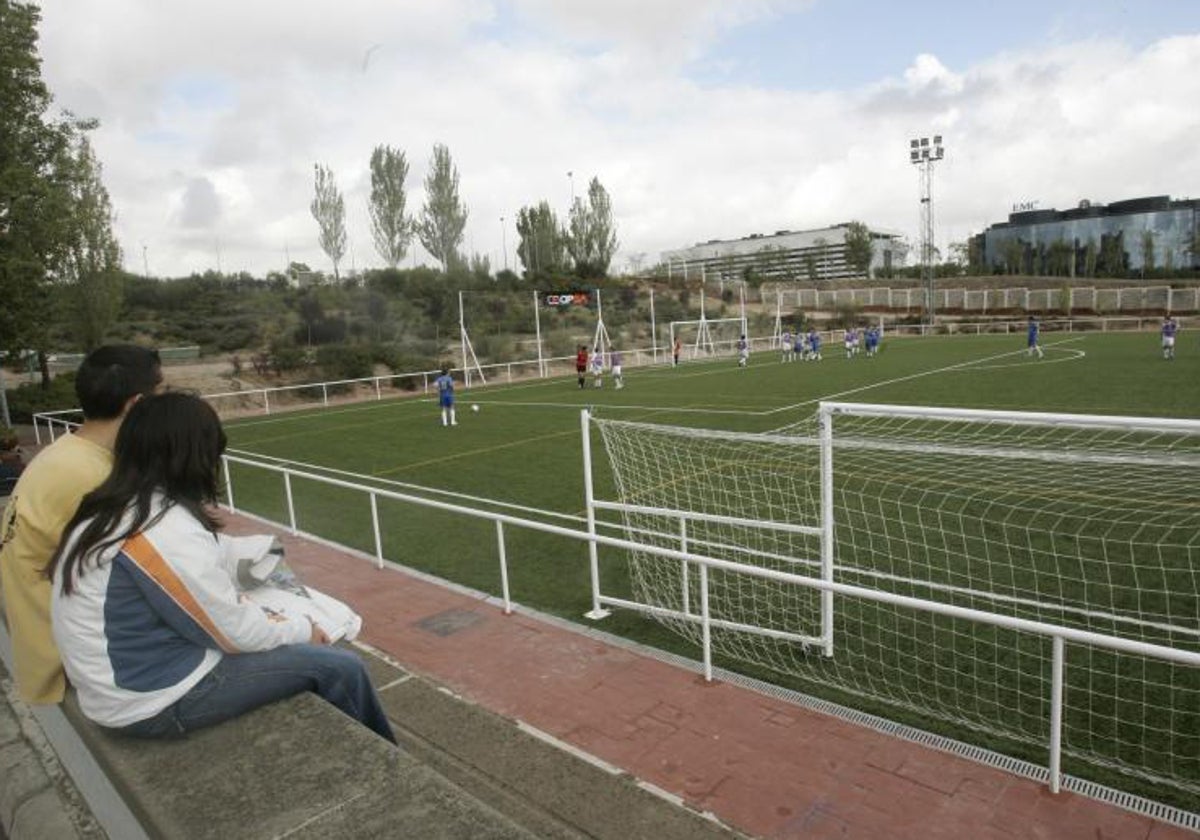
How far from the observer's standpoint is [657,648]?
561cm

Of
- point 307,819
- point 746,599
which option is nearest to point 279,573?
point 307,819

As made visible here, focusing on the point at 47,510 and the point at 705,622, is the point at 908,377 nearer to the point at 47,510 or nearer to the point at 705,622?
the point at 705,622

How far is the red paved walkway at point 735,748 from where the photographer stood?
3396 millimetres

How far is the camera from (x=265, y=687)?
2.57m

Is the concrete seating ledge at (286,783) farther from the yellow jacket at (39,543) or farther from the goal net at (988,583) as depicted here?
the goal net at (988,583)

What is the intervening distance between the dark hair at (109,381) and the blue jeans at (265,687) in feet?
3.80

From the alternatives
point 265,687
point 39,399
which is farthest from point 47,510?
point 39,399

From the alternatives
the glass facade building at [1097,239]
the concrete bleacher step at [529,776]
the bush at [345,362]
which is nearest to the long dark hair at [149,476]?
the concrete bleacher step at [529,776]

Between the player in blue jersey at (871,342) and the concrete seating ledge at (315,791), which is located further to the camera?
the player in blue jersey at (871,342)

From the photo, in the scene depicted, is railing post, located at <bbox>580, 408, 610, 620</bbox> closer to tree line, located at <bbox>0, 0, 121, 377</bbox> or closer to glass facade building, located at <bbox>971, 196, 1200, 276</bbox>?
tree line, located at <bbox>0, 0, 121, 377</bbox>

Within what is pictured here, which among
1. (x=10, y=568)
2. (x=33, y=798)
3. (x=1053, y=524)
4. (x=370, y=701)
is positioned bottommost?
(x=1053, y=524)

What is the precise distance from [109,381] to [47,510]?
553 millimetres

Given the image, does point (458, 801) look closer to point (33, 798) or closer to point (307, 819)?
point (307, 819)

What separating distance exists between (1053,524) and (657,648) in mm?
5419
